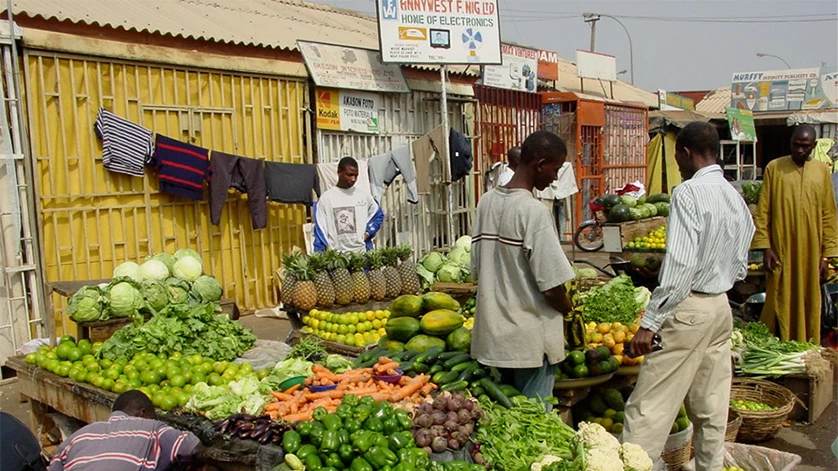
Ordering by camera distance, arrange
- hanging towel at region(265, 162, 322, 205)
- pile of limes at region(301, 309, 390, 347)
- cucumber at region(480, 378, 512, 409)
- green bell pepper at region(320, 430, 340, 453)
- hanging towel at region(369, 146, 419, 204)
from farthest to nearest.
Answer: hanging towel at region(369, 146, 419, 204), hanging towel at region(265, 162, 322, 205), pile of limes at region(301, 309, 390, 347), cucumber at region(480, 378, 512, 409), green bell pepper at region(320, 430, 340, 453)

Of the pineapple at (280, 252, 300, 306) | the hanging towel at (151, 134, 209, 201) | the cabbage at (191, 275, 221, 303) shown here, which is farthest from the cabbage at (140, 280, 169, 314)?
the hanging towel at (151, 134, 209, 201)

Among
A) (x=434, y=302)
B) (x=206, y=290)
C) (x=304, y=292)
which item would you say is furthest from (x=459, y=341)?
(x=206, y=290)

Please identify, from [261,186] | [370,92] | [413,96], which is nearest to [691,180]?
[261,186]

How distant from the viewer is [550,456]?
352cm

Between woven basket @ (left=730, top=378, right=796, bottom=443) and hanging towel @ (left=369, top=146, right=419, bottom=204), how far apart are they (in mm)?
5811

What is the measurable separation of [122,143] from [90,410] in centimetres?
382

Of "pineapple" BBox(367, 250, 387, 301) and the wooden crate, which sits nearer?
"pineapple" BBox(367, 250, 387, 301)

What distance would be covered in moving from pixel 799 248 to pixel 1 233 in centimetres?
783

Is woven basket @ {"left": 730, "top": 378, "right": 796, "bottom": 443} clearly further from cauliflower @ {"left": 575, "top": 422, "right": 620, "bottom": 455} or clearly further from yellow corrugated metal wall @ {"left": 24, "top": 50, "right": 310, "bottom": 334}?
yellow corrugated metal wall @ {"left": 24, "top": 50, "right": 310, "bottom": 334}

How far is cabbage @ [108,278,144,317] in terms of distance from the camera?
6145 millimetres

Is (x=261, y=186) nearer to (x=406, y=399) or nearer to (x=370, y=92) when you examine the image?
(x=370, y=92)

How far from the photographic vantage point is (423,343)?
5301mm

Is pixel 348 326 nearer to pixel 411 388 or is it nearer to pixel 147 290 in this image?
pixel 147 290

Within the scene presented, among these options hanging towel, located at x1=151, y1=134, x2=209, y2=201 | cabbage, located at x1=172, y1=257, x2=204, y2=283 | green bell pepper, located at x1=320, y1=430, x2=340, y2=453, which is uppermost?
hanging towel, located at x1=151, y1=134, x2=209, y2=201
